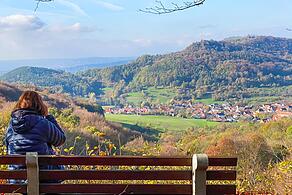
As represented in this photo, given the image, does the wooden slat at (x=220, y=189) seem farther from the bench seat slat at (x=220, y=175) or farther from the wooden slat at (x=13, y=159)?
the wooden slat at (x=13, y=159)

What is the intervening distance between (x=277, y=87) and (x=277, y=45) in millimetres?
28794

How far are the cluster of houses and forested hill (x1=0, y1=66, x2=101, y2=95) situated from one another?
40.1ft

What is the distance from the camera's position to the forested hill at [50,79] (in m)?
84.2

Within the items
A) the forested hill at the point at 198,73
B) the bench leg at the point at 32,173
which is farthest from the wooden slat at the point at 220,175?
the forested hill at the point at 198,73

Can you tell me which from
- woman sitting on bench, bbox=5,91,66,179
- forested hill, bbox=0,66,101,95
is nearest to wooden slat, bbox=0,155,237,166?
woman sitting on bench, bbox=5,91,66,179

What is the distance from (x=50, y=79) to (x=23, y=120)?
8614 centimetres

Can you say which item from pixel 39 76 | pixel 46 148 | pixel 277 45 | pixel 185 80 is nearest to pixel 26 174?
pixel 46 148

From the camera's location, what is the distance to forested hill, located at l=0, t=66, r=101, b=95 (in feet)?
276

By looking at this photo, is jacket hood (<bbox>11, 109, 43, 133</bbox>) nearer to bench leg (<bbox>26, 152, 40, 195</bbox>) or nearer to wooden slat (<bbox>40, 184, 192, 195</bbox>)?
bench leg (<bbox>26, 152, 40, 195</bbox>)

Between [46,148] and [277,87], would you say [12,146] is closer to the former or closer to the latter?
[46,148]

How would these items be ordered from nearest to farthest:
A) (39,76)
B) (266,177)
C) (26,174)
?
(26,174)
(266,177)
(39,76)

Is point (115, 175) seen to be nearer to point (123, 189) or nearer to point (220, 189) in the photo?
point (123, 189)

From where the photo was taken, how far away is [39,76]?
87812 millimetres

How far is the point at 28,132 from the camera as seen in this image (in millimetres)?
4199
